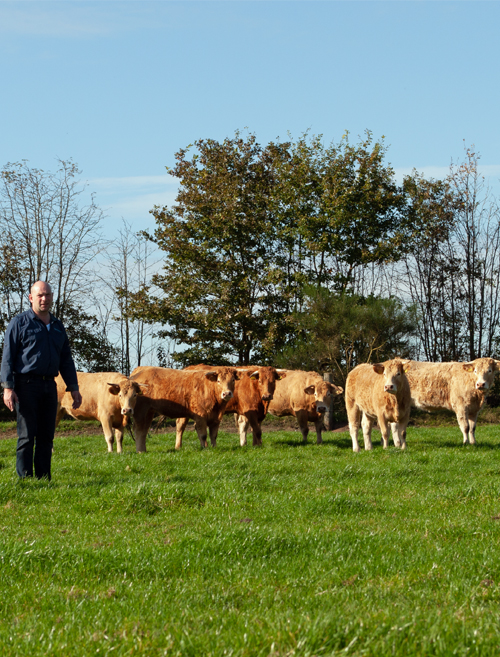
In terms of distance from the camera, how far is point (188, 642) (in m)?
3.21

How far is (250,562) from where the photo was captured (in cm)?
493

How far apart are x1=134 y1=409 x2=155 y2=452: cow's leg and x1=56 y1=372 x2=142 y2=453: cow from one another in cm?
36

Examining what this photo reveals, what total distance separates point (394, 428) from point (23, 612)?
11.1m

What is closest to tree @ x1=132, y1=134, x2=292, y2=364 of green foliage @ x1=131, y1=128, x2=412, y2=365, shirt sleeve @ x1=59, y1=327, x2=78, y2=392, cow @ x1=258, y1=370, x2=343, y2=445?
green foliage @ x1=131, y1=128, x2=412, y2=365

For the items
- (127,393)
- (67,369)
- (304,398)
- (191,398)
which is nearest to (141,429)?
(127,393)

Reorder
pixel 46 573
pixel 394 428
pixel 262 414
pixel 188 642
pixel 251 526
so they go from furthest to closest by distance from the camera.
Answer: pixel 262 414
pixel 394 428
pixel 251 526
pixel 46 573
pixel 188 642

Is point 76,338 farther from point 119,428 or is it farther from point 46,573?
point 46,573

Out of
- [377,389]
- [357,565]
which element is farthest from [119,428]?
[357,565]

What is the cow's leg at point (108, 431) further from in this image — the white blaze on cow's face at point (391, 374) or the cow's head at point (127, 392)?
the white blaze on cow's face at point (391, 374)

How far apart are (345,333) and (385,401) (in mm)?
10251

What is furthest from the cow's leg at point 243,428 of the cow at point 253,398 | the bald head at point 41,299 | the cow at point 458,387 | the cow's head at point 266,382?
the bald head at point 41,299

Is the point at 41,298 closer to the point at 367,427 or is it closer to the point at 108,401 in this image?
the point at 108,401

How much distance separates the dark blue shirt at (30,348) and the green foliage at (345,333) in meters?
15.6

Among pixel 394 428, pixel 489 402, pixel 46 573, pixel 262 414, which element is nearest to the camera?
pixel 46 573
